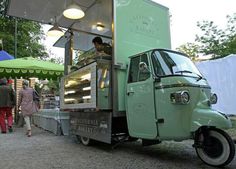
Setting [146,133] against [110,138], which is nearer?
[146,133]

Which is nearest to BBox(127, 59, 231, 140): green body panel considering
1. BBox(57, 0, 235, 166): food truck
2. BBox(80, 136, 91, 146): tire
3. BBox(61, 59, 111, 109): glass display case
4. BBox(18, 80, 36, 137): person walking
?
BBox(57, 0, 235, 166): food truck

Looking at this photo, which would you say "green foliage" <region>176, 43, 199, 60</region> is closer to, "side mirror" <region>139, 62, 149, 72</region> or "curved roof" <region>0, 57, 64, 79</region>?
"curved roof" <region>0, 57, 64, 79</region>

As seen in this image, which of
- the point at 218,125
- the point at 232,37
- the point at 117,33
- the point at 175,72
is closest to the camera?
the point at 218,125

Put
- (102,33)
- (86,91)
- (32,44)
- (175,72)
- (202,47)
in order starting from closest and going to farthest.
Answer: (175,72)
(86,91)
(102,33)
(202,47)
(32,44)

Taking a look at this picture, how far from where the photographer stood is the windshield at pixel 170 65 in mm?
5070

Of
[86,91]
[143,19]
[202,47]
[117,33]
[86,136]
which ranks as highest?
[202,47]

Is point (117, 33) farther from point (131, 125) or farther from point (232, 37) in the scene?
point (232, 37)

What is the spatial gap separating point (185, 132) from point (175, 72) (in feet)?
3.47

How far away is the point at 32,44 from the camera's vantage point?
21375mm

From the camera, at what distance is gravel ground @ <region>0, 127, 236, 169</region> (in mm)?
4777

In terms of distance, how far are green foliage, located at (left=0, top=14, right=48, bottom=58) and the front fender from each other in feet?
51.2

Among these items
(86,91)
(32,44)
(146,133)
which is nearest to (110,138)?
(146,133)

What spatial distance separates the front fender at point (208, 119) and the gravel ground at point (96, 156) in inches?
27.4

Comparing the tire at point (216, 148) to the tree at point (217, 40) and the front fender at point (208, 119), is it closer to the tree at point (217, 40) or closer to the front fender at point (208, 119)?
the front fender at point (208, 119)
